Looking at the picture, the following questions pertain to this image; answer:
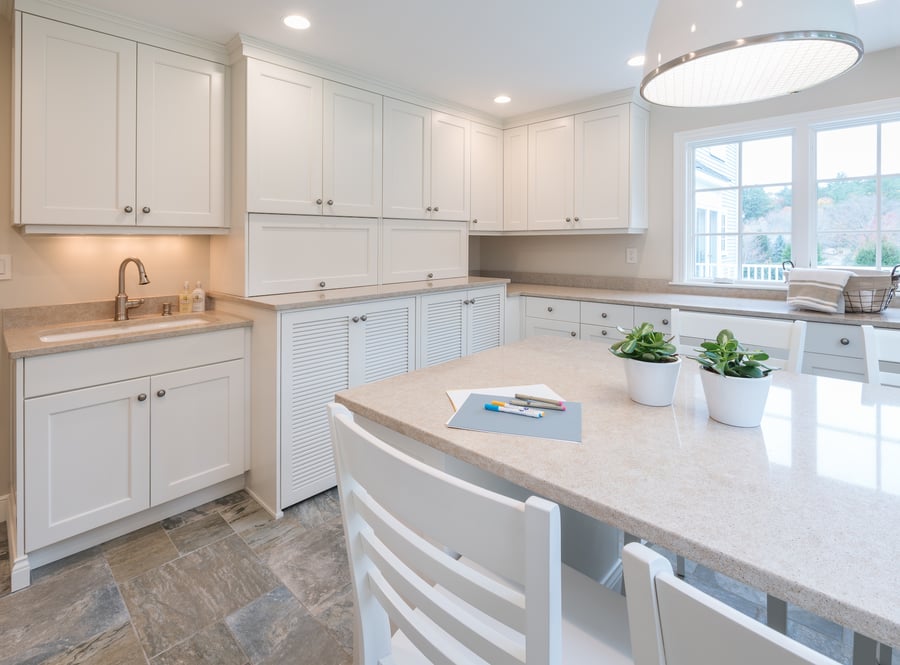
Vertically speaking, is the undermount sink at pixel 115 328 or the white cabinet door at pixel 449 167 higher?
the white cabinet door at pixel 449 167

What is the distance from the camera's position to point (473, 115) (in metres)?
3.77

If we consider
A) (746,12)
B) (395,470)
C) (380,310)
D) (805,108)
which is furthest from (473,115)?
(395,470)

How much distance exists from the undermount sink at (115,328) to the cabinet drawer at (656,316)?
8.04 ft

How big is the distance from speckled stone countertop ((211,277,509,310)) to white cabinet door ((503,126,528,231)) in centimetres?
74

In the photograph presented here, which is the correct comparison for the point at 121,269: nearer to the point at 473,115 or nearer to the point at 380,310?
the point at 380,310

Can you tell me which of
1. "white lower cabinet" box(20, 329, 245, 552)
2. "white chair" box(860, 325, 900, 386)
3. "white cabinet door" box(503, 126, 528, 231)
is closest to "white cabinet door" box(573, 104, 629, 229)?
"white cabinet door" box(503, 126, 528, 231)

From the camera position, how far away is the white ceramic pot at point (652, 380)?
1.21 meters

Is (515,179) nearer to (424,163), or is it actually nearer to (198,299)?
(424,163)

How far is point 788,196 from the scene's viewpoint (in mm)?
3170

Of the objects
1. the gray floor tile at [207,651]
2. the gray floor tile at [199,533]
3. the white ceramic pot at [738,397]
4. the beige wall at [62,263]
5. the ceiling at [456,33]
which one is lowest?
the gray floor tile at [207,651]

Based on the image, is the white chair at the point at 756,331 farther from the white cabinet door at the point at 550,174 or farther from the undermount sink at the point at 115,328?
the undermount sink at the point at 115,328

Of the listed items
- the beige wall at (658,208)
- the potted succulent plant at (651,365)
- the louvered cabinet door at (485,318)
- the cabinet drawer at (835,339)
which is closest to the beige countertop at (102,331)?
the louvered cabinet door at (485,318)

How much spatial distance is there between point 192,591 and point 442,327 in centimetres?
189

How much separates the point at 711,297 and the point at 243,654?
3223 millimetres
